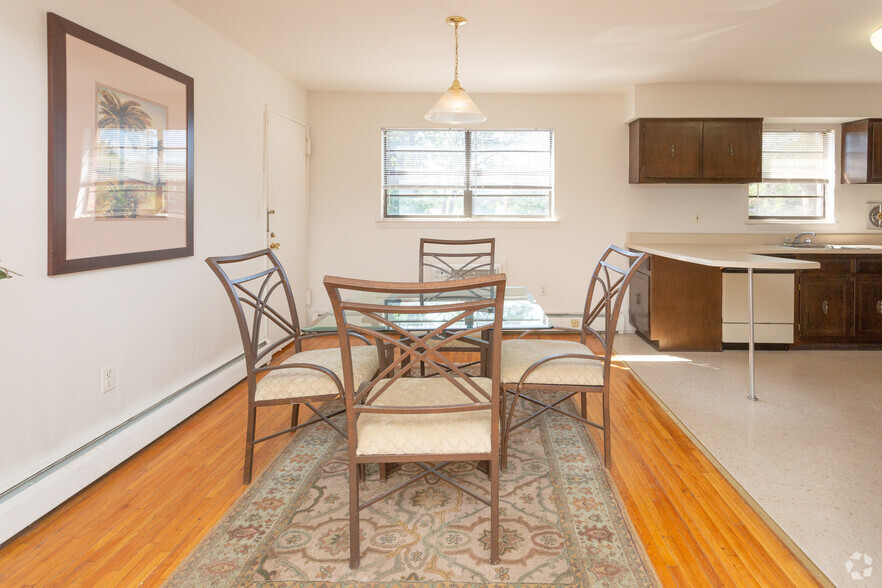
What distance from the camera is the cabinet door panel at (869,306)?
15.1 feet

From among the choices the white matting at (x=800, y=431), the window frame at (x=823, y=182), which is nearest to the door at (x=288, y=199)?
the white matting at (x=800, y=431)

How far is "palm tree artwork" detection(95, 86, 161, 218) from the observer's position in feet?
8.03

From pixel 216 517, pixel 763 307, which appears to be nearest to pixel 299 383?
pixel 216 517

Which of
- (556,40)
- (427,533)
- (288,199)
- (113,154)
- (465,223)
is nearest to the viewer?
(427,533)

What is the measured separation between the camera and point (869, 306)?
462 cm

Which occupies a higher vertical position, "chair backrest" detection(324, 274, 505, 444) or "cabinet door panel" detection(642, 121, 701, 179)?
"cabinet door panel" detection(642, 121, 701, 179)

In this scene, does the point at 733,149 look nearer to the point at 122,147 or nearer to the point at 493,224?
the point at 493,224

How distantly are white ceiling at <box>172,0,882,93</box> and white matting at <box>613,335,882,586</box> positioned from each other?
7.20ft

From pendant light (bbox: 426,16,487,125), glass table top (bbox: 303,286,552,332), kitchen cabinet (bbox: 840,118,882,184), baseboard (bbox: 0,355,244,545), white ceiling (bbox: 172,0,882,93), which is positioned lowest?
baseboard (bbox: 0,355,244,545)

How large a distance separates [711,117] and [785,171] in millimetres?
1041

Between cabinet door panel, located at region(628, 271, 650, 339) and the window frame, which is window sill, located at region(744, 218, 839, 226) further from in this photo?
cabinet door panel, located at region(628, 271, 650, 339)

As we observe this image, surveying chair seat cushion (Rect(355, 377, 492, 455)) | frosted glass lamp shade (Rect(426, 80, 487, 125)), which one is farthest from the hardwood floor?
frosted glass lamp shade (Rect(426, 80, 487, 125))

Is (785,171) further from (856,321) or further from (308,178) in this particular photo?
(308,178)

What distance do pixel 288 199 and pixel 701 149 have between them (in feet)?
11.6
